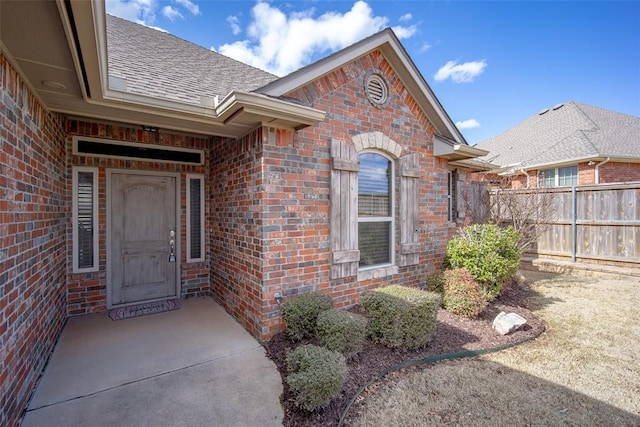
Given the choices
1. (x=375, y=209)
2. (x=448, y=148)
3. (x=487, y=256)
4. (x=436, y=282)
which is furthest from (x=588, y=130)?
(x=375, y=209)

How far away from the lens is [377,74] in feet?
16.2

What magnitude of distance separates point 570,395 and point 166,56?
25.1ft

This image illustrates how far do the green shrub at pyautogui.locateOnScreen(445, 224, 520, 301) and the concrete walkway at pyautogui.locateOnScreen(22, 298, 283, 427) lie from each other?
3.87m

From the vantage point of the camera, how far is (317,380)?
7.99 feet

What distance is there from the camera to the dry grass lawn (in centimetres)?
257

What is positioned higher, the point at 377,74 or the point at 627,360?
the point at 377,74

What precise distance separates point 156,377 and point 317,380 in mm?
1813

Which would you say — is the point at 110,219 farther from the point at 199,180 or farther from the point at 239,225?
the point at 239,225

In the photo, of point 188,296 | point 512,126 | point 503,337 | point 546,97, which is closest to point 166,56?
point 188,296

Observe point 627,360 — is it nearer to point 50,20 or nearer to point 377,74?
point 377,74

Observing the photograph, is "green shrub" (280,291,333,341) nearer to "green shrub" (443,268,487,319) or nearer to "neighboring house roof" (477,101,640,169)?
"green shrub" (443,268,487,319)

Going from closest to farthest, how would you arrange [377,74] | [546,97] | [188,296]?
[377,74] < [188,296] < [546,97]

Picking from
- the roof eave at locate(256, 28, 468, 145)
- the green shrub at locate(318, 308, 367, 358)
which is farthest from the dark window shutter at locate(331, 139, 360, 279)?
the green shrub at locate(318, 308, 367, 358)

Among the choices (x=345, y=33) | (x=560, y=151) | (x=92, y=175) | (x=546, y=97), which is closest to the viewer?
(x=92, y=175)
